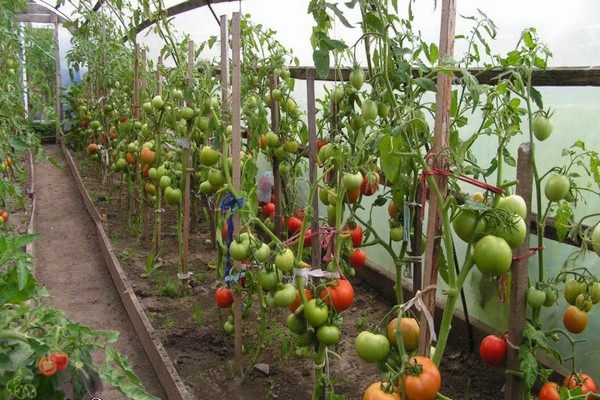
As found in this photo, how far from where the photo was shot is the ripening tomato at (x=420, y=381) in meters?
1.45

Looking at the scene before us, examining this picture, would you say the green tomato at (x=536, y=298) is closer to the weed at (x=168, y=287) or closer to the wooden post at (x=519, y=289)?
the wooden post at (x=519, y=289)

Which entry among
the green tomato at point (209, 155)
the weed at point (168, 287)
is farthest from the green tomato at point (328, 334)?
the weed at point (168, 287)

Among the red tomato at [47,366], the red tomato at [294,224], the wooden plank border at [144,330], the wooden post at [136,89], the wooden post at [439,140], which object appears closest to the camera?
the red tomato at [47,366]

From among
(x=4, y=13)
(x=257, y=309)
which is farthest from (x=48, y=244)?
(x=257, y=309)

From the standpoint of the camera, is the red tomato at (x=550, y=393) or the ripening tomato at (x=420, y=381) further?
the red tomato at (x=550, y=393)

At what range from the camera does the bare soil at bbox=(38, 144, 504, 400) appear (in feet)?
8.20

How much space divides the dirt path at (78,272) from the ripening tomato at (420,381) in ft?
4.88

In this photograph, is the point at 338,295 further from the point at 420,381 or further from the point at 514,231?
the point at 514,231

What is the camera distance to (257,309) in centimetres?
333

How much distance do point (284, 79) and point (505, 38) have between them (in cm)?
123

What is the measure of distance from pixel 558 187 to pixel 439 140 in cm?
52

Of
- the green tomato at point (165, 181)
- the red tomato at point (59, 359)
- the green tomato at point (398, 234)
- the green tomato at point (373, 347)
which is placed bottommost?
the green tomato at point (373, 347)

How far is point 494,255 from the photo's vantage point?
4.61 feet

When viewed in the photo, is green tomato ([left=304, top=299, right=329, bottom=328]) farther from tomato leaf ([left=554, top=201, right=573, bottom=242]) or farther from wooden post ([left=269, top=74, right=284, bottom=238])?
wooden post ([left=269, top=74, right=284, bottom=238])
